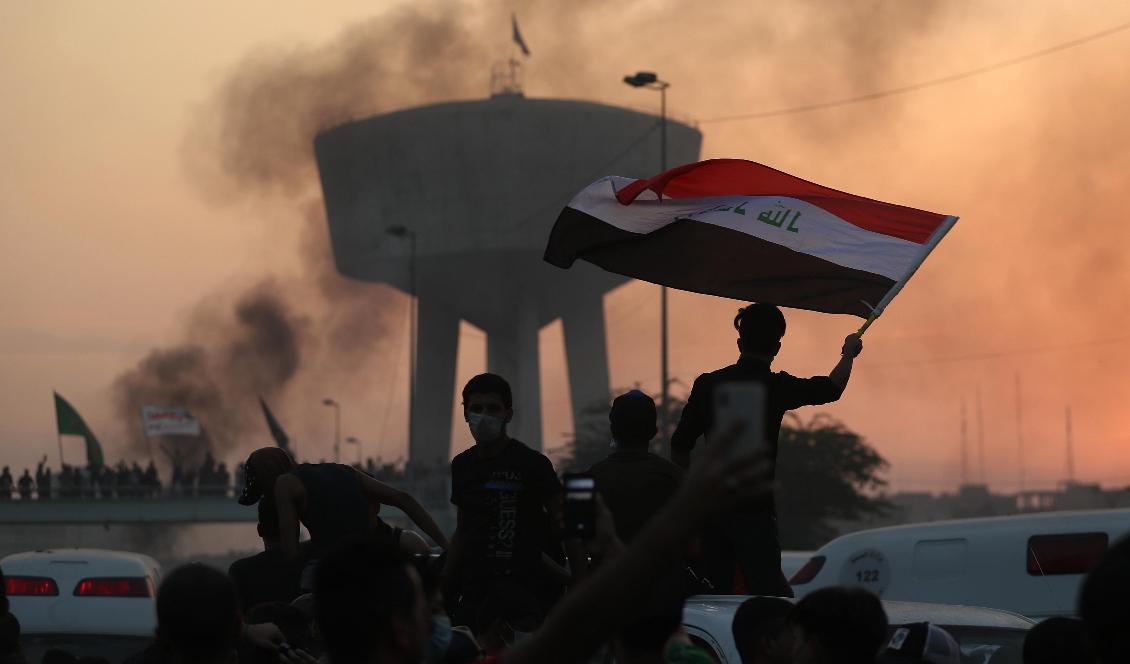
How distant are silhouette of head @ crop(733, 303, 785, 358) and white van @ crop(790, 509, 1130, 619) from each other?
7.17 metres

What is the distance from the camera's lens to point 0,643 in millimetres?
5238

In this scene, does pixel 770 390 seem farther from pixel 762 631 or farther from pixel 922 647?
pixel 922 647

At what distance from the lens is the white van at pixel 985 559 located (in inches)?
573

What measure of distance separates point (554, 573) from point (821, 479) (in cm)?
5603

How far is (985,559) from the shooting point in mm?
15109

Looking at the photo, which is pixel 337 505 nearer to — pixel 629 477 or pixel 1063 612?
pixel 629 477

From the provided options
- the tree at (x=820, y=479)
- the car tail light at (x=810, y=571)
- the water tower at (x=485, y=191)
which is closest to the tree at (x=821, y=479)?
the tree at (x=820, y=479)

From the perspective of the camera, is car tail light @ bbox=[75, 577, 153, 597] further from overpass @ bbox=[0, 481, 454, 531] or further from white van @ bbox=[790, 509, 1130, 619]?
overpass @ bbox=[0, 481, 454, 531]

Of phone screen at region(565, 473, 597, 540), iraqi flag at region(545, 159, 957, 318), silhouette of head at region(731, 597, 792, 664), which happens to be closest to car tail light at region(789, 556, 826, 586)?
iraqi flag at region(545, 159, 957, 318)

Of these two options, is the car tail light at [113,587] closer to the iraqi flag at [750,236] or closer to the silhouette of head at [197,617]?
the iraqi flag at [750,236]

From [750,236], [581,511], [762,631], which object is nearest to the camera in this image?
[581,511]

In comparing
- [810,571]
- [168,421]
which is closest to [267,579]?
[810,571]

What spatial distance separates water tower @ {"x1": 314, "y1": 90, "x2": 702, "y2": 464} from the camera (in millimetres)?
76062

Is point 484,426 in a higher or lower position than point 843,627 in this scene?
higher
